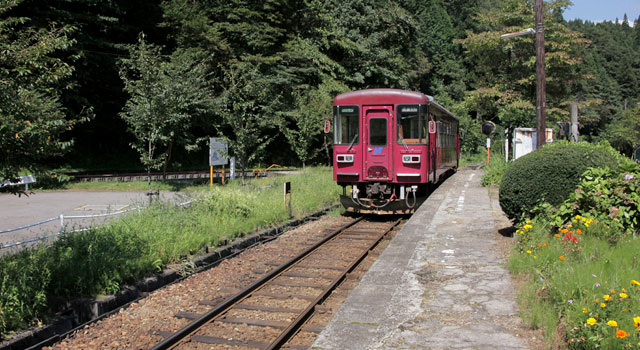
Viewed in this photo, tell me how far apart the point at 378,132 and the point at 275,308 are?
306 inches

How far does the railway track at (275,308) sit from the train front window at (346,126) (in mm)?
4207

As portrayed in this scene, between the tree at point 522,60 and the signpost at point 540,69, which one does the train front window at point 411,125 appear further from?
the tree at point 522,60

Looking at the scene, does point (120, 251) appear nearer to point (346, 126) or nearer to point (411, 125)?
point (346, 126)

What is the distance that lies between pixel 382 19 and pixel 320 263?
34229 mm

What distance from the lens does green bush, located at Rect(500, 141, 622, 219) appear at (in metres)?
7.84

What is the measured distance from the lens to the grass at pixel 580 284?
12.5ft

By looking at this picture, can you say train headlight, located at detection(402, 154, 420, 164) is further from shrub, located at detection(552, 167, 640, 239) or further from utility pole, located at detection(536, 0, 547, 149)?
shrub, located at detection(552, 167, 640, 239)

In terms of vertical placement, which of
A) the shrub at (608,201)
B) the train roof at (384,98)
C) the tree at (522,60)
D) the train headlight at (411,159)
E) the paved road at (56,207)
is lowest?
the paved road at (56,207)

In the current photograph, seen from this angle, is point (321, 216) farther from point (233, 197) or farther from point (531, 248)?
point (531, 248)

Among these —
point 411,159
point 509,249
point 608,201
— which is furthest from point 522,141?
point 608,201

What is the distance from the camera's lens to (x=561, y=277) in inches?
197

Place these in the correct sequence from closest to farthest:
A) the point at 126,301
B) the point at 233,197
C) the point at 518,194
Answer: the point at 126,301 → the point at 518,194 → the point at 233,197

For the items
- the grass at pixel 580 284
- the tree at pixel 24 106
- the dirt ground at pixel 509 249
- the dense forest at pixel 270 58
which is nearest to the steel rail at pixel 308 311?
the dirt ground at pixel 509 249

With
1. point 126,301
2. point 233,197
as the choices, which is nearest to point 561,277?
point 126,301
